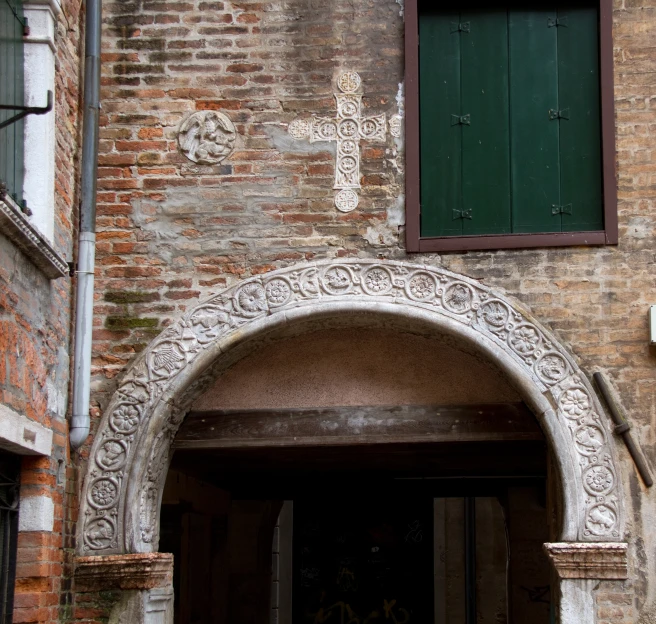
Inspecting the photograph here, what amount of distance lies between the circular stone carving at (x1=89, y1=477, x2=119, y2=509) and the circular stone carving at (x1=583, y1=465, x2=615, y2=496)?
98.9 inches

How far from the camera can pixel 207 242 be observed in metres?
6.72

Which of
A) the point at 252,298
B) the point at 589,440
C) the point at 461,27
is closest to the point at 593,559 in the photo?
the point at 589,440

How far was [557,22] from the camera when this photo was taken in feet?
22.5

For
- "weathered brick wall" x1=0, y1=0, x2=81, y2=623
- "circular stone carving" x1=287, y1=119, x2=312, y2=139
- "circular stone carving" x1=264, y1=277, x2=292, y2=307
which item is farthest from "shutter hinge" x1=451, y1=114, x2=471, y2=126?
"weathered brick wall" x1=0, y1=0, x2=81, y2=623

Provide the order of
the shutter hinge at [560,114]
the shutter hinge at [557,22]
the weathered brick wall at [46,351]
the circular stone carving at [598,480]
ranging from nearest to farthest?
the weathered brick wall at [46,351]
the circular stone carving at [598,480]
the shutter hinge at [560,114]
the shutter hinge at [557,22]

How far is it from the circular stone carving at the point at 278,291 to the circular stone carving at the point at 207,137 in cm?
81

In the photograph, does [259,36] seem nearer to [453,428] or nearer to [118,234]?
[118,234]

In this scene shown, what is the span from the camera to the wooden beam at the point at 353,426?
6.76 meters

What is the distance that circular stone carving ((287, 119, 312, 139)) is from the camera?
6797 mm

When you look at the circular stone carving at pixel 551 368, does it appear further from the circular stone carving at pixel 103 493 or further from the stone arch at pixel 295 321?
the circular stone carving at pixel 103 493

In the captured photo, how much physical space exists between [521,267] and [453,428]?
1.02 m

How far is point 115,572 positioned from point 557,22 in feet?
13.0

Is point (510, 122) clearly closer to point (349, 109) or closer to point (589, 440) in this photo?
point (349, 109)

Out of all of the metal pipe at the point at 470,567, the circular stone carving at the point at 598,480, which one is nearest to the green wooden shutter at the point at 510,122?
the circular stone carving at the point at 598,480
